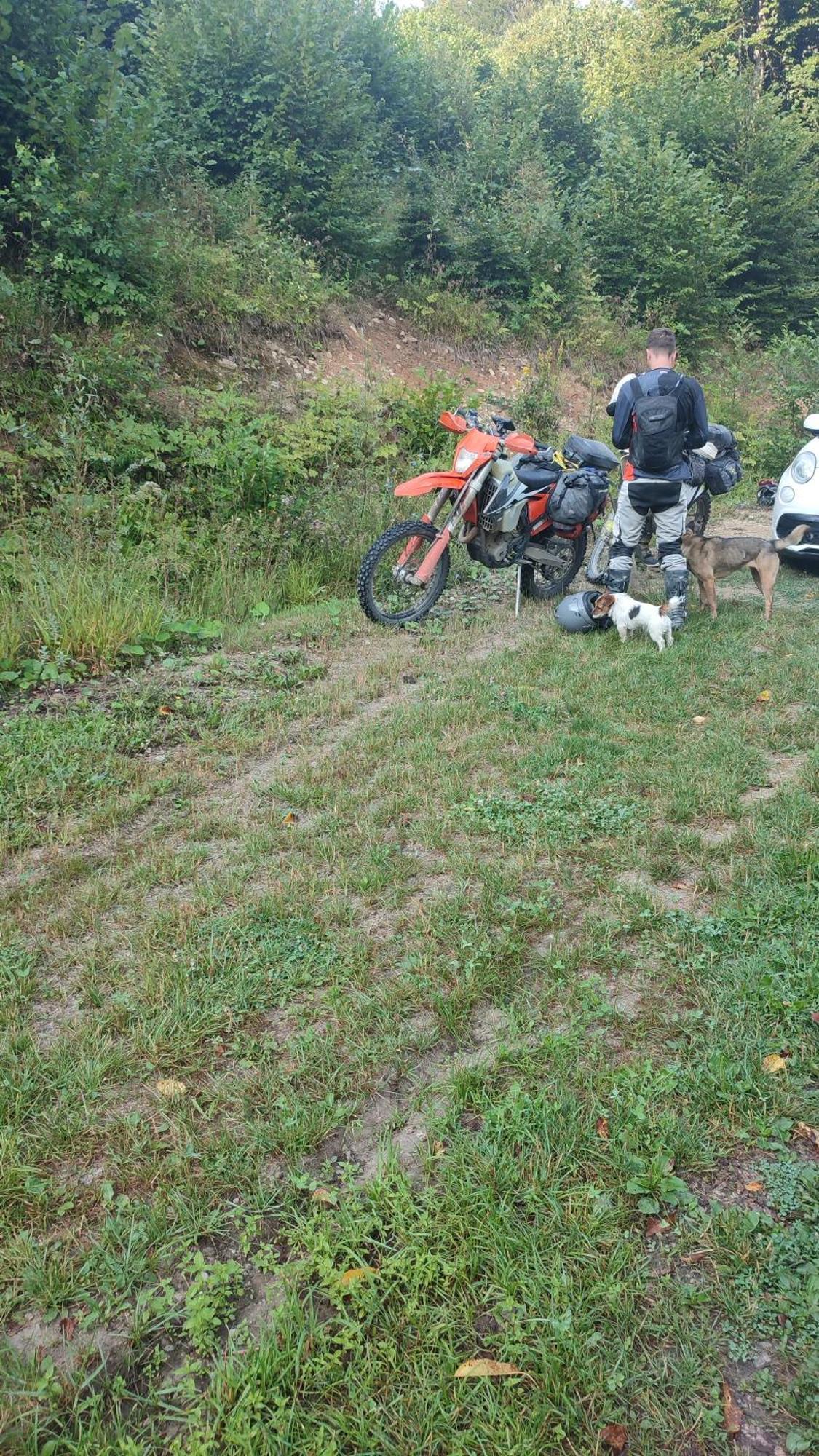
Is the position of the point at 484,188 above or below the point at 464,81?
below

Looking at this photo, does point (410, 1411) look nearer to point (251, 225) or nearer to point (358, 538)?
point (358, 538)

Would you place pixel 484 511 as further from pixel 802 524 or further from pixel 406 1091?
pixel 406 1091

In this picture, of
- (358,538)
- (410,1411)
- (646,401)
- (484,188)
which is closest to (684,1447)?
(410,1411)

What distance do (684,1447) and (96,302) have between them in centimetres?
931

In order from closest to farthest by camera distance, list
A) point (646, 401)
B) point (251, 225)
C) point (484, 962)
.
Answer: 1. point (484, 962)
2. point (646, 401)
3. point (251, 225)

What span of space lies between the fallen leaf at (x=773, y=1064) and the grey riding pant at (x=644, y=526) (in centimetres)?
463

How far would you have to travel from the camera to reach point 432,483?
259 inches

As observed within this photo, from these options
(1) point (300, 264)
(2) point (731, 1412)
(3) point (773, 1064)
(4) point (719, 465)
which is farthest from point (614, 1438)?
(1) point (300, 264)

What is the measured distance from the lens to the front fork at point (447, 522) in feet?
21.4

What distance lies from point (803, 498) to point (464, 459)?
3.33m

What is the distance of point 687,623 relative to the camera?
22.1 ft

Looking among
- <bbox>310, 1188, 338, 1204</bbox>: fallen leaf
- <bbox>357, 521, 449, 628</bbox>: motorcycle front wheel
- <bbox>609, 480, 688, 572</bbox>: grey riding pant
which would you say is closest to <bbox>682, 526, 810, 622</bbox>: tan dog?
<bbox>609, 480, 688, 572</bbox>: grey riding pant

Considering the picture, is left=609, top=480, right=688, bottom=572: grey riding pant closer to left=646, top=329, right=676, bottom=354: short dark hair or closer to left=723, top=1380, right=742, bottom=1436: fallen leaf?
left=646, top=329, right=676, bottom=354: short dark hair

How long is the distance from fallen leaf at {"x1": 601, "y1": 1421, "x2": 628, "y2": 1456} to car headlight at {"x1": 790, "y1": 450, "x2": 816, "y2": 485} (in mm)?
7755
